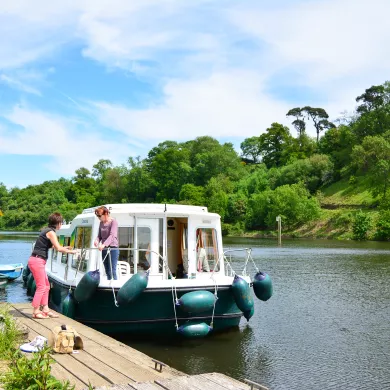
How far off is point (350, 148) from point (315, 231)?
123ft

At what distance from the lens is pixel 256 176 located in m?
116

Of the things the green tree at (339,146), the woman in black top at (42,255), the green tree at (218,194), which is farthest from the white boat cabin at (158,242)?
the green tree at (339,146)

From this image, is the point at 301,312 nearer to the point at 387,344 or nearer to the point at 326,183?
the point at 387,344

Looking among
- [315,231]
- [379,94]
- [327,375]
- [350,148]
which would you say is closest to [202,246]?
[327,375]

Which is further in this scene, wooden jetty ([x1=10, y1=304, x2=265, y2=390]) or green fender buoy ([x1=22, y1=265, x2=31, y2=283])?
green fender buoy ([x1=22, y1=265, x2=31, y2=283])

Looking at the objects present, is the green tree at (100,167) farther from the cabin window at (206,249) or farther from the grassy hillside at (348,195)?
the cabin window at (206,249)

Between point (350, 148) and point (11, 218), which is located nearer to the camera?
point (350, 148)

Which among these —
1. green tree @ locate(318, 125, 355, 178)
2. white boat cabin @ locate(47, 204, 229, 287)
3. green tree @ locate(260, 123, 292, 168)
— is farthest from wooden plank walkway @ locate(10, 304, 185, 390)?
green tree @ locate(260, 123, 292, 168)

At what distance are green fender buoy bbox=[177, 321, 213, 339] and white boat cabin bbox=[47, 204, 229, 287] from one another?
4.69ft

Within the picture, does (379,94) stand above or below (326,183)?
above

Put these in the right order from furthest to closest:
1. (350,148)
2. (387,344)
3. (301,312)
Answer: (350,148) < (301,312) < (387,344)

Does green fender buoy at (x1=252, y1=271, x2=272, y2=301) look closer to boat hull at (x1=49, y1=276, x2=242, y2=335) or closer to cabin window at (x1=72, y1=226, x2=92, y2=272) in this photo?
boat hull at (x1=49, y1=276, x2=242, y2=335)

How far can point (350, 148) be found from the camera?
376 feet

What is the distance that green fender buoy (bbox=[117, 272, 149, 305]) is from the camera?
40.8 ft
